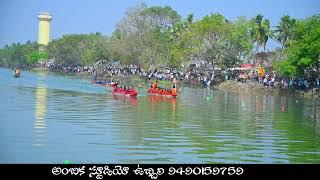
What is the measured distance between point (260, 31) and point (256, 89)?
17.0 meters

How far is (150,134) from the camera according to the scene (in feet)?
57.5

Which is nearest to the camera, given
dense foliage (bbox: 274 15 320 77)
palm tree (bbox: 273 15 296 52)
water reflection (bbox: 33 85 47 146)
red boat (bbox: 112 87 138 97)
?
water reflection (bbox: 33 85 47 146)

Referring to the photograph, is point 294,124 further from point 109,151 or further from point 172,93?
point 172,93

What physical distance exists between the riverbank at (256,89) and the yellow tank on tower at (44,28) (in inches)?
Answer: 2596

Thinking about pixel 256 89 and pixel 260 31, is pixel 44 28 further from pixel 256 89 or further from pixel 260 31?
pixel 256 89

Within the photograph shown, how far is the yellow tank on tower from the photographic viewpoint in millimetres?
112988

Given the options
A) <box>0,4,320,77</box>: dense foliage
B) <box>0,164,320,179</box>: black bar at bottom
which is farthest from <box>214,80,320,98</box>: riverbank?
<box>0,164,320,179</box>: black bar at bottom

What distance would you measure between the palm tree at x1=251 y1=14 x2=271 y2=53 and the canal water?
118 ft

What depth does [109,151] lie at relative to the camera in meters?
14.3

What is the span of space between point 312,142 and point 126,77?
52.5m

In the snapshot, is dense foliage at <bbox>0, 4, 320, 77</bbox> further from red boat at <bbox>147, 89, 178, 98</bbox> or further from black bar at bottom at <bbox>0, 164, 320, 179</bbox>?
black bar at bottom at <bbox>0, 164, 320, 179</bbox>

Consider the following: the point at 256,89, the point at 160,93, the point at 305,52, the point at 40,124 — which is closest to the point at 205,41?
the point at 256,89

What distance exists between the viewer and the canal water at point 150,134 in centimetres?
1377

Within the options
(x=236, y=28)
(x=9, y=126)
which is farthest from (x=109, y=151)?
(x=236, y=28)
